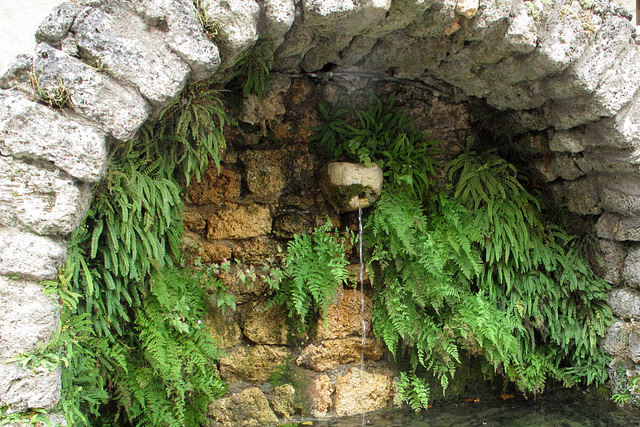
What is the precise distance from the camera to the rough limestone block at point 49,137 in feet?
10.8

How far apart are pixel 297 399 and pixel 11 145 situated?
3.92 metres

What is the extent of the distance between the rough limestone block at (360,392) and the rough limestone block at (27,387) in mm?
3162

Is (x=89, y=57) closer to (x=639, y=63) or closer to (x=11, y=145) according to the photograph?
(x=11, y=145)

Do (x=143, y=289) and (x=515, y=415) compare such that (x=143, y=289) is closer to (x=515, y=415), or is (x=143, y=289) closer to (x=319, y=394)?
(x=319, y=394)

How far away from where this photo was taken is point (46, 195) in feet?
11.3

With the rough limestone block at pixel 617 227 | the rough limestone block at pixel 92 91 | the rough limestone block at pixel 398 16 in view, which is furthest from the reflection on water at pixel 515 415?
the rough limestone block at pixel 398 16

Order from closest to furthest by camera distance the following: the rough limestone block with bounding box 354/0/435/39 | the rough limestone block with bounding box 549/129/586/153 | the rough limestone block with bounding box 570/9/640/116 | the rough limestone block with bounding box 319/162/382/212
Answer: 1. the rough limestone block with bounding box 354/0/435/39
2. the rough limestone block with bounding box 570/9/640/116
3. the rough limestone block with bounding box 549/129/586/153
4. the rough limestone block with bounding box 319/162/382/212

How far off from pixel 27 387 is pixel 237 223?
265cm

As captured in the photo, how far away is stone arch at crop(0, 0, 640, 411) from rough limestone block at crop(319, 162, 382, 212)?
1.08 m

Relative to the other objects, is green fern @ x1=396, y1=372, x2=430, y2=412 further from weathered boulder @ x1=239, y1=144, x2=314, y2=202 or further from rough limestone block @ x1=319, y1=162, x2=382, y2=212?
weathered boulder @ x1=239, y1=144, x2=314, y2=202

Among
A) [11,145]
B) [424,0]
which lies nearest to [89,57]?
[11,145]

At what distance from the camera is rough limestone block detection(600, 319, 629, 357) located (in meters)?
5.73

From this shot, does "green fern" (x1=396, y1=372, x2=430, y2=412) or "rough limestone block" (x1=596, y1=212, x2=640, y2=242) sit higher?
"rough limestone block" (x1=596, y1=212, x2=640, y2=242)

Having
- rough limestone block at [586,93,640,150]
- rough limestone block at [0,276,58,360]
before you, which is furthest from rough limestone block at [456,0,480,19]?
rough limestone block at [0,276,58,360]
